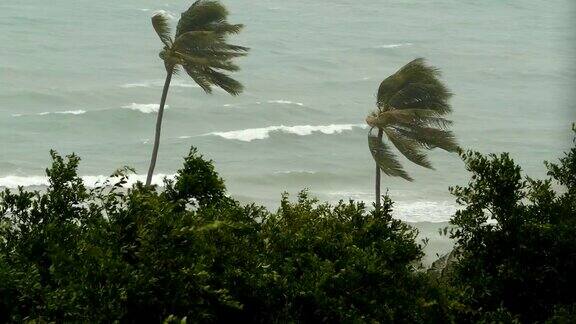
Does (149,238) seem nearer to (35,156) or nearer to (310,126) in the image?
(35,156)

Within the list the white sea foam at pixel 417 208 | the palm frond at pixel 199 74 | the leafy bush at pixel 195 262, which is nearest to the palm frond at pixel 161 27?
the palm frond at pixel 199 74

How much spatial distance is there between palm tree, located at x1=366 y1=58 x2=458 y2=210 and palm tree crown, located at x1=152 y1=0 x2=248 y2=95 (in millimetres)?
4318

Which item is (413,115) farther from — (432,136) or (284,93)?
(284,93)

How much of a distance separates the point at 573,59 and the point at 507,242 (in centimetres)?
8479

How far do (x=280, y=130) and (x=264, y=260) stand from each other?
46.5 meters

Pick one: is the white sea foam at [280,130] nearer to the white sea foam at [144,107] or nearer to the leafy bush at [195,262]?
the white sea foam at [144,107]

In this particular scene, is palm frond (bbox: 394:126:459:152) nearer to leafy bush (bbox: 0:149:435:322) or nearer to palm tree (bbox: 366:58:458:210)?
palm tree (bbox: 366:58:458:210)

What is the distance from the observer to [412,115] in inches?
1076

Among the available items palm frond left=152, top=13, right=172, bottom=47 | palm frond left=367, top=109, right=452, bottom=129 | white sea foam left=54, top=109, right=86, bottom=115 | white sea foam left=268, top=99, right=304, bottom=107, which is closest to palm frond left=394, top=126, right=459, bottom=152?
palm frond left=367, top=109, right=452, bottom=129

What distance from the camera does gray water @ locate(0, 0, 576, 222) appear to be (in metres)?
50.9

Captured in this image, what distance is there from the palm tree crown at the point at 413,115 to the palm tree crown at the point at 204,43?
4326 millimetres


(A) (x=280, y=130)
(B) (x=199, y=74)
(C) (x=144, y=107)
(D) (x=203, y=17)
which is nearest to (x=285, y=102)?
(A) (x=280, y=130)

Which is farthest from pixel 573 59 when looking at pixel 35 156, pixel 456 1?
pixel 35 156

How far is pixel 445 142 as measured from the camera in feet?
91.2
